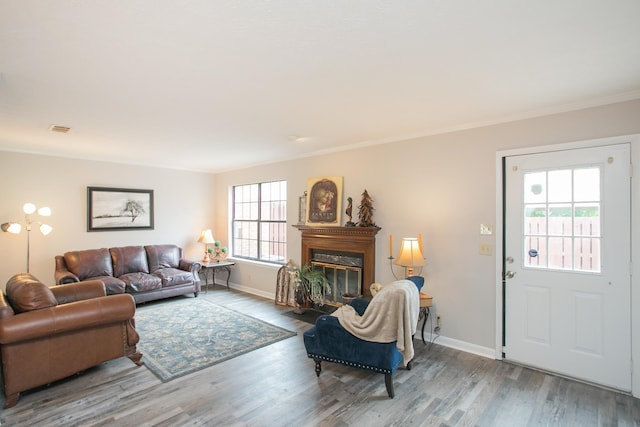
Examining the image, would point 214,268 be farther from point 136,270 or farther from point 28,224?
point 28,224

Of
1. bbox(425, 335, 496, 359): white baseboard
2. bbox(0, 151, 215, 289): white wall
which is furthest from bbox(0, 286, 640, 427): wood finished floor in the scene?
bbox(0, 151, 215, 289): white wall

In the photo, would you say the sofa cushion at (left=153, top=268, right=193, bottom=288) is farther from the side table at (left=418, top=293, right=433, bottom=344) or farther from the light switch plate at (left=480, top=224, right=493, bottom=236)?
the light switch plate at (left=480, top=224, right=493, bottom=236)

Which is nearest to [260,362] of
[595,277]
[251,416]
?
[251,416]

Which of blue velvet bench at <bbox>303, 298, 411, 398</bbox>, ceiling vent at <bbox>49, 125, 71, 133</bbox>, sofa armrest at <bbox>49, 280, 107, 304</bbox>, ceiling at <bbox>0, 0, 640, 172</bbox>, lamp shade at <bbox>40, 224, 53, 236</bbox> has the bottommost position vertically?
blue velvet bench at <bbox>303, 298, 411, 398</bbox>

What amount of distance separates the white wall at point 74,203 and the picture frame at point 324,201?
3036 mm

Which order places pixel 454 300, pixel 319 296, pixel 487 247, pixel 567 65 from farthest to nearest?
pixel 319 296
pixel 454 300
pixel 487 247
pixel 567 65

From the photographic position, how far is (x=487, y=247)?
10.8 feet

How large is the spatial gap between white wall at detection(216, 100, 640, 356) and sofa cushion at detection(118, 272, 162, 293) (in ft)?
11.6

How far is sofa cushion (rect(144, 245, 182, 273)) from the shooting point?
5703 millimetres

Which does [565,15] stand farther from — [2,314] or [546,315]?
[2,314]

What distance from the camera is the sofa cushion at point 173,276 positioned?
17.3ft

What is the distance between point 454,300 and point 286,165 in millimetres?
3383

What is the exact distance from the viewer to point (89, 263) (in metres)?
5.01

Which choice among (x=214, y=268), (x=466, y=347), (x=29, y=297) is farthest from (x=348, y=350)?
(x=214, y=268)
